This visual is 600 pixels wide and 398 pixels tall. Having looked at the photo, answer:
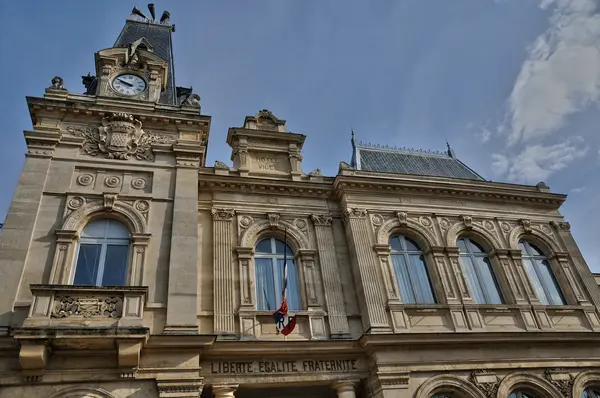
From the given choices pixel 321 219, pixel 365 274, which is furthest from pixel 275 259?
pixel 365 274

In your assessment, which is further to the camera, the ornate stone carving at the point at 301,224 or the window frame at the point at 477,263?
the window frame at the point at 477,263

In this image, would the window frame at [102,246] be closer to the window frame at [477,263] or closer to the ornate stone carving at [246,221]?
the ornate stone carving at [246,221]

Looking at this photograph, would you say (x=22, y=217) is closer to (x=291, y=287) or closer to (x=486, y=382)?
(x=291, y=287)

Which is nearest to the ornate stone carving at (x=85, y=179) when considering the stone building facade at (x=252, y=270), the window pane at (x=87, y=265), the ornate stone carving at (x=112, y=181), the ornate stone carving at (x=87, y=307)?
the stone building facade at (x=252, y=270)

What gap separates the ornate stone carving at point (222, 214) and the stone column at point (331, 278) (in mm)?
2675

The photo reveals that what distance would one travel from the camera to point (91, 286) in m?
10.2

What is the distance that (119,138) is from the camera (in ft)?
44.5

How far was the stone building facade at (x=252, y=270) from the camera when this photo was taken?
10078mm

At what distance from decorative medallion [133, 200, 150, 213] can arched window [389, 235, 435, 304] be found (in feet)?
25.7

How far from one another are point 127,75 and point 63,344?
989 cm

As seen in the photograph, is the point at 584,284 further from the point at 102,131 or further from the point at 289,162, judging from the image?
the point at 102,131

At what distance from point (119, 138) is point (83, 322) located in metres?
5.96

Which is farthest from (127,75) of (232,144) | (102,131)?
(232,144)

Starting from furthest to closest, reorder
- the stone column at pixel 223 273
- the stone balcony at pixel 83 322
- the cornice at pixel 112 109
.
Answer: the cornice at pixel 112 109 < the stone column at pixel 223 273 < the stone balcony at pixel 83 322
